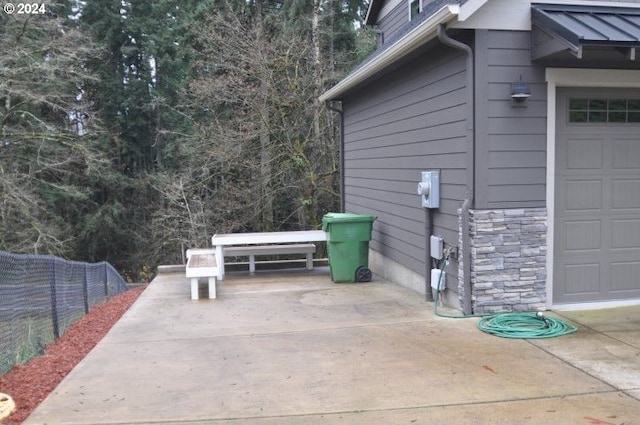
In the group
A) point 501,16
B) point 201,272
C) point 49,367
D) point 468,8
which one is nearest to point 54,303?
point 49,367

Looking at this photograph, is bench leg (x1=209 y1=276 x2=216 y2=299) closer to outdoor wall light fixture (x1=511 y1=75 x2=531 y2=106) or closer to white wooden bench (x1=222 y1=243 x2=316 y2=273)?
white wooden bench (x1=222 y1=243 x2=316 y2=273)

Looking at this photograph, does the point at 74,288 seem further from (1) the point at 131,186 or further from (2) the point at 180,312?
(1) the point at 131,186

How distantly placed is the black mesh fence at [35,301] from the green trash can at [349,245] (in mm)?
3787

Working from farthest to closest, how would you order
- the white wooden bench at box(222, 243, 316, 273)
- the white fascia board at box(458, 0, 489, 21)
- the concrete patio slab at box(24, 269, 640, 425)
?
the white wooden bench at box(222, 243, 316, 273)
the white fascia board at box(458, 0, 489, 21)
the concrete patio slab at box(24, 269, 640, 425)

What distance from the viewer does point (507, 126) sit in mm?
6039

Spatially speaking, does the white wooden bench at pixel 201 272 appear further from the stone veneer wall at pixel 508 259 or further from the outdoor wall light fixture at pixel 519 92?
the outdoor wall light fixture at pixel 519 92

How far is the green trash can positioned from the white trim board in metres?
3.29

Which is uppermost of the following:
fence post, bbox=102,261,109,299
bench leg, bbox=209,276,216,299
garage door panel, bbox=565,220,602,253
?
garage door panel, bbox=565,220,602,253

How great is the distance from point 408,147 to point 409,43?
5.97ft

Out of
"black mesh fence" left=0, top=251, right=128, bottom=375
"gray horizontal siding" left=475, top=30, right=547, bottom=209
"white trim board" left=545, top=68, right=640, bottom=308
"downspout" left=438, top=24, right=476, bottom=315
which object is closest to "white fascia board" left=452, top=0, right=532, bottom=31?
"gray horizontal siding" left=475, top=30, right=547, bottom=209

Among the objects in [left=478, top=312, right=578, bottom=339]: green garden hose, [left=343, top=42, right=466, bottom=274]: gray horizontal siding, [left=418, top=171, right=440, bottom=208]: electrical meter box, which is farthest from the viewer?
[left=418, top=171, right=440, bottom=208]: electrical meter box

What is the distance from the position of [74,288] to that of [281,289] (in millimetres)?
2998

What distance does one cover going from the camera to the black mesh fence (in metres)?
5.49

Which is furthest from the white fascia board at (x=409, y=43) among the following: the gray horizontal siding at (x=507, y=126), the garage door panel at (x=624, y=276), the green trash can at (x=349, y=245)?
the garage door panel at (x=624, y=276)
